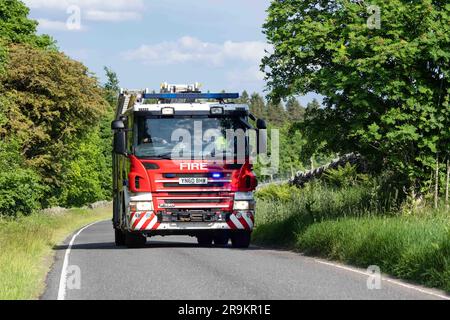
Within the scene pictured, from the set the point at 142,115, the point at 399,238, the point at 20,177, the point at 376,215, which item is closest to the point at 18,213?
the point at 20,177

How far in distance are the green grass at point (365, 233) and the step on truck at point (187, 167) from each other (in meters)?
1.91

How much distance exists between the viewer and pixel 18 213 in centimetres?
3784

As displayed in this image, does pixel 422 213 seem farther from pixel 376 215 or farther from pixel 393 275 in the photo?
pixel 393 275

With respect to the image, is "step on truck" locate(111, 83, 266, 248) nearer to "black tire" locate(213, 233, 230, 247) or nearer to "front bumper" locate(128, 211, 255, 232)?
"front bumper" locate(128, 211, 255, 232)

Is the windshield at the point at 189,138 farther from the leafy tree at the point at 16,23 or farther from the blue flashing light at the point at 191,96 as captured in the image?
the leafy tree at the point at 16,23

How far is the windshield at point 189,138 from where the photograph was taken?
1872 cm

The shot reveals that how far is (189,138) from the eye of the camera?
741 inches

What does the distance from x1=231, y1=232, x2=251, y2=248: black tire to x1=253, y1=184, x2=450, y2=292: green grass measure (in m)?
0.99

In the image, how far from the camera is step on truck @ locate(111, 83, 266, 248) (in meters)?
18.7

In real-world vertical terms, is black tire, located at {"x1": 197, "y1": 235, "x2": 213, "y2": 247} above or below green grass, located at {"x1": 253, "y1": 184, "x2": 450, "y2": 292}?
below

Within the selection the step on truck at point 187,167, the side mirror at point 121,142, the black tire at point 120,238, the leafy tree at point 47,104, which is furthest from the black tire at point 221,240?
the leafy tree at point 47,104

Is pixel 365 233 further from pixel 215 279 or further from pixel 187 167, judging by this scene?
pixel 187 167

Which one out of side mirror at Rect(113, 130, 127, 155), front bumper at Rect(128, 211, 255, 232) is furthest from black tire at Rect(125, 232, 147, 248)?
side mirror at Rect(113, 130, 127, 155)

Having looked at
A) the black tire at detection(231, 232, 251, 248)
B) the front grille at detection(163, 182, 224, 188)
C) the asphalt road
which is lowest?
the black tire at detection(231, 232, 251, 248)
